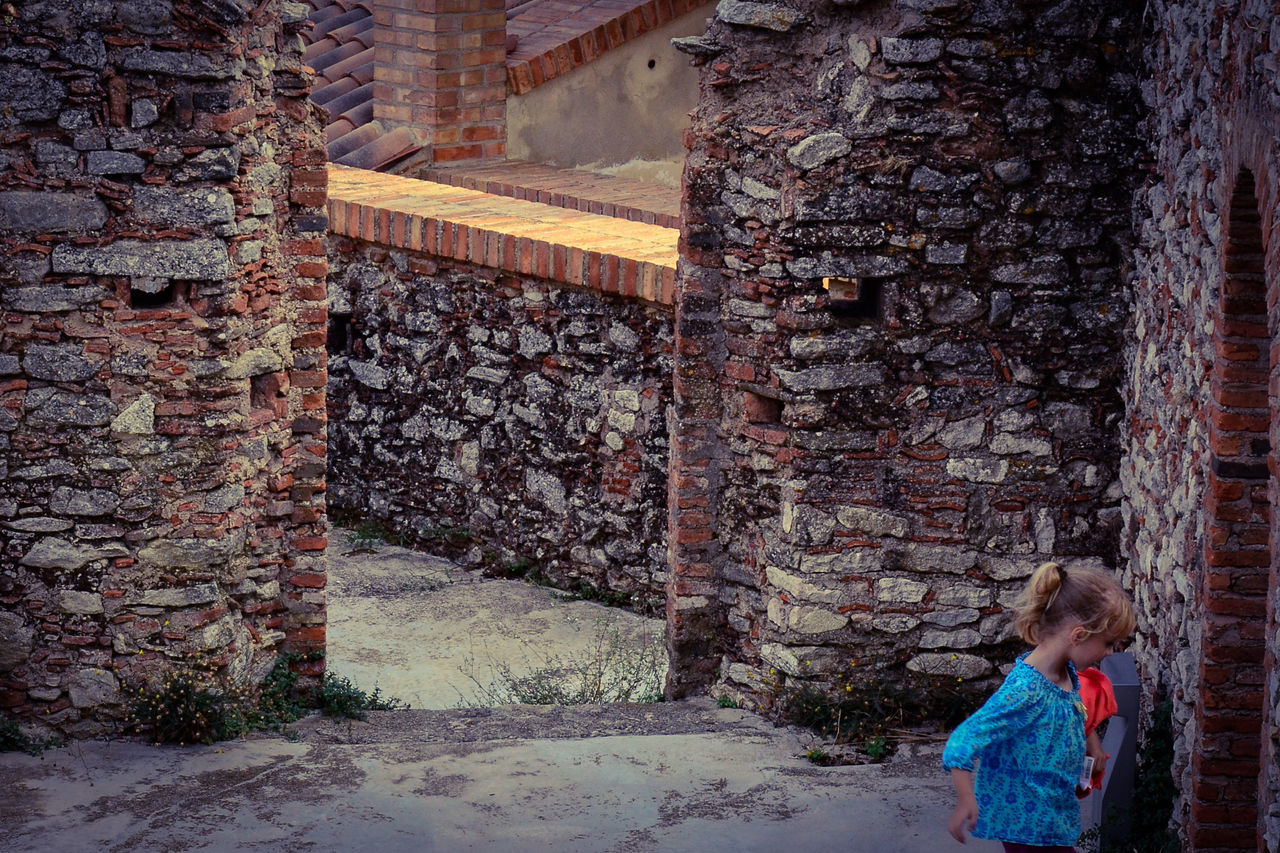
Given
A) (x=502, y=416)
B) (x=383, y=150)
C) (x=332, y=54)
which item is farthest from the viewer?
(x=332, y=54)

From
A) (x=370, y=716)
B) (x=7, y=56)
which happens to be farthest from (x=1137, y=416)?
(x=7, y=56)

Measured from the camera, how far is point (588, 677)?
22.5 ft

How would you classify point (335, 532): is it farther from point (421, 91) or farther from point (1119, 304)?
point (1119, 304)

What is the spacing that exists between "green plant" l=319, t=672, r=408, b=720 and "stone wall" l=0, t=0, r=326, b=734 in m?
0.43

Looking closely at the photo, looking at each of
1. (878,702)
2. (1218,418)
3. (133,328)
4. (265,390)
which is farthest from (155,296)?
(1218,418)

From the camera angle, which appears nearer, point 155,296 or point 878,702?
point 155,296

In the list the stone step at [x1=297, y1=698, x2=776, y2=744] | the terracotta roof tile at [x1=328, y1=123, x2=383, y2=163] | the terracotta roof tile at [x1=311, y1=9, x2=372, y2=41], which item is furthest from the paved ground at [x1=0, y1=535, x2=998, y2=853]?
the terracotta roof tile at [x1=311, y1=9, x2=372, y2=41]

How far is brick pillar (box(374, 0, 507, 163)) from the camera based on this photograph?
10.0 meters

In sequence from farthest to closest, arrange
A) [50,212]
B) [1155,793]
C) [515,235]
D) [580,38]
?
[580,38] < [515,235] < [50,212] < [1155,793]

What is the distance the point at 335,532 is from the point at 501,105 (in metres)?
3.20

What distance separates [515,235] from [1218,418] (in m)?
3.81

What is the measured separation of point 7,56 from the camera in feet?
16.5

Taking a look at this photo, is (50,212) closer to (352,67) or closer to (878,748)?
(878,748)

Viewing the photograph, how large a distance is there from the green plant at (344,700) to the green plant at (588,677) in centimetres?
47
